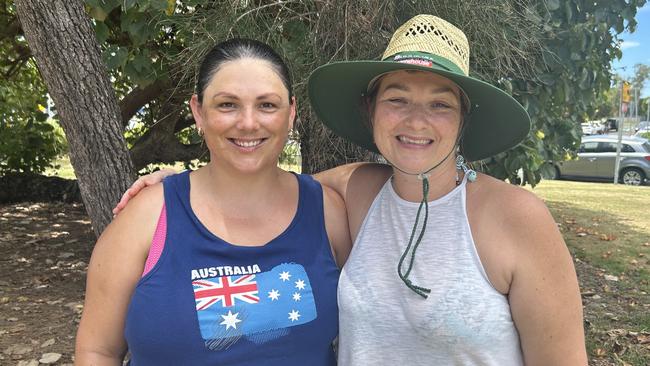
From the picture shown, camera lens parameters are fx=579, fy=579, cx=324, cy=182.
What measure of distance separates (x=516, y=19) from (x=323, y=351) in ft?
6.94

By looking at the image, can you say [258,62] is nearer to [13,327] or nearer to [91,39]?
[91,39]

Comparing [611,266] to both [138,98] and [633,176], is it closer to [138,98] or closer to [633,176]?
[138,98]

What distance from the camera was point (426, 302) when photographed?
1.62 meters

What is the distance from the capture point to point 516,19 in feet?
9.96

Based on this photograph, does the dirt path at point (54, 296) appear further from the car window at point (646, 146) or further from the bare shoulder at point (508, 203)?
the car window at point (646, 146)

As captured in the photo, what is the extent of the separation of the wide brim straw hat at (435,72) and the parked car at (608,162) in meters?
16.1

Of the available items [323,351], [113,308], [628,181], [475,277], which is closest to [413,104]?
[475,277]

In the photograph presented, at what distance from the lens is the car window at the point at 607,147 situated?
1708cm

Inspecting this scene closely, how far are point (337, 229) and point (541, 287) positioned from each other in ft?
2.26

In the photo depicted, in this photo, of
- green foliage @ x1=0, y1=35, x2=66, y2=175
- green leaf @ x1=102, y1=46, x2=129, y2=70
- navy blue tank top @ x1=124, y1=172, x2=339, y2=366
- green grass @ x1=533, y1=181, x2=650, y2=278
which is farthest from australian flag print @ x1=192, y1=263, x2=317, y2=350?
green foliage @ x1=0, y1=35, x2=66, y2=175

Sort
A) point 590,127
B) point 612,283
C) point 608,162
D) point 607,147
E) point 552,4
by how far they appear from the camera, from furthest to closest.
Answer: point 590,127 < point 608,162 < point 607,147 < point 612,283 < point 552,4

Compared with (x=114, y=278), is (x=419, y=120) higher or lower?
higher

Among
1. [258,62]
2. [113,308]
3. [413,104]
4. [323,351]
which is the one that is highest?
[258,62]

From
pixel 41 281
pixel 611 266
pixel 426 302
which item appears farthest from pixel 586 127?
pixel 426 302
